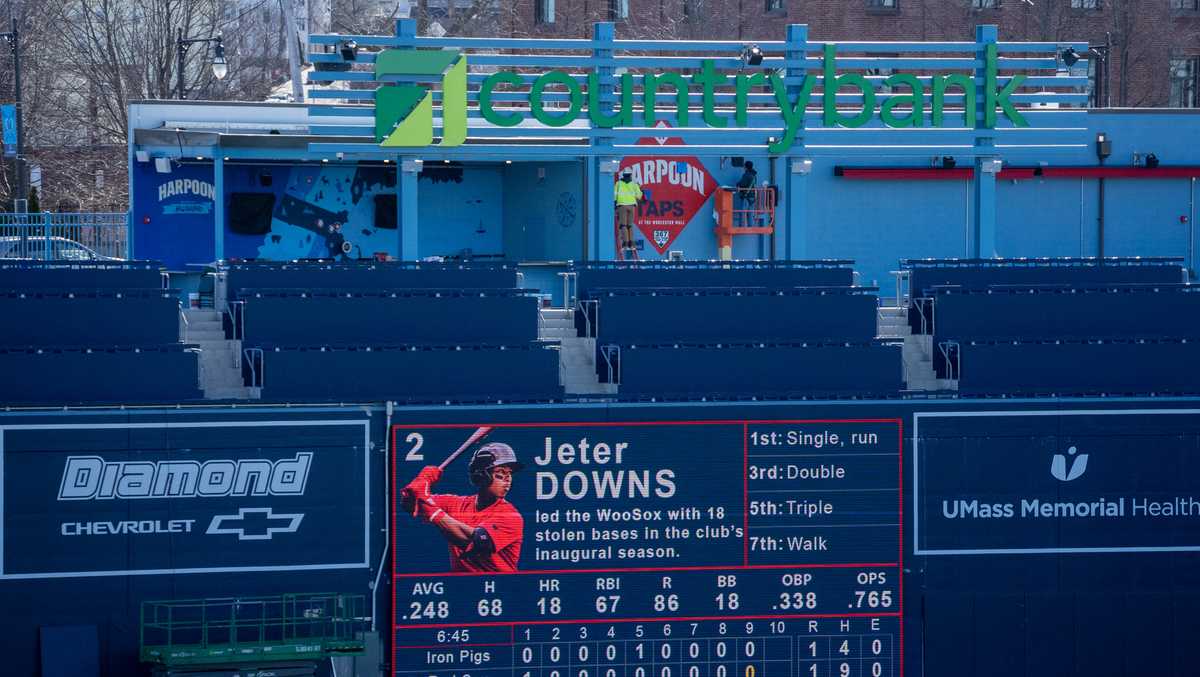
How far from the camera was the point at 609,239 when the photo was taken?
2020 centimetres

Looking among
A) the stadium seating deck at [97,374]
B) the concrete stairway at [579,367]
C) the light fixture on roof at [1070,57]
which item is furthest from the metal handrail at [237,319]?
the light fixture on roof at [1070,57]

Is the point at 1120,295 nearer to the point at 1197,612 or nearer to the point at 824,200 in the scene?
the point at 1197,612

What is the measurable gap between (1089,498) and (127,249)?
1535 centimetres

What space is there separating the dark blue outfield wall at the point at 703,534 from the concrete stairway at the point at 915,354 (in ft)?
4.84

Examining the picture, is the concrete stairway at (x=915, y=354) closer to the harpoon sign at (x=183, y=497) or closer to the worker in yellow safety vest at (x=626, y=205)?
the harpoon sign at (x=183, y=497)

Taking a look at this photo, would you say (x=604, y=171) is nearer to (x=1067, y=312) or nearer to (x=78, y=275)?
(x=1067, y=312)

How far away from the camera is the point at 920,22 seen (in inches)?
1699

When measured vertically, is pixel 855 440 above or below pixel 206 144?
below

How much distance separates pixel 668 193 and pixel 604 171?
14.9 feet

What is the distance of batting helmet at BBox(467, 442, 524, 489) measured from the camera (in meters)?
12.6

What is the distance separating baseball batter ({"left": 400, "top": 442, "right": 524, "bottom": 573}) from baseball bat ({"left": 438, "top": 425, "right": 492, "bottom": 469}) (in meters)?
0.08

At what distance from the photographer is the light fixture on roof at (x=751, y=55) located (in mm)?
20203

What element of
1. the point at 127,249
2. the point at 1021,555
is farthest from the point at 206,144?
the point at 1021,555

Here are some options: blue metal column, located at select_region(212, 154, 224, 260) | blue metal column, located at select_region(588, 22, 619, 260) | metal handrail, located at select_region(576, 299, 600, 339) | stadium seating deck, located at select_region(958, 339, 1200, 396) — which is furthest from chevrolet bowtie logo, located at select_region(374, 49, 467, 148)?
stadium seating deck, located at select_region(958, 339, 1200, 396)
